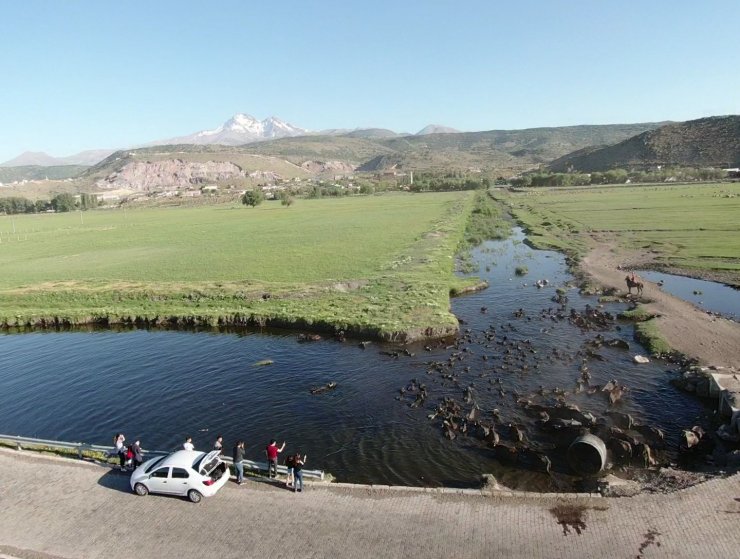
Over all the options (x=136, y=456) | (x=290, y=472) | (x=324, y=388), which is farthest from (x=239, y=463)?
(x=324, y=388)

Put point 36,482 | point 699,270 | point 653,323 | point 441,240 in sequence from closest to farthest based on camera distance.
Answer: point 36,482 → point 653,323 → point 699,270 → point 441,240

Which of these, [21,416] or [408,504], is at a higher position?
[408,504]

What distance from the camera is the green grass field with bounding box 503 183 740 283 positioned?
6356 centimetres

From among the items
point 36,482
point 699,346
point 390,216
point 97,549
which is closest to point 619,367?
point 699,346

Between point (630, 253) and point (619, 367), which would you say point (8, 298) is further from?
point (630, 253)

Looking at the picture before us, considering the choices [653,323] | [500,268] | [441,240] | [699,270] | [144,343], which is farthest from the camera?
[441,240]

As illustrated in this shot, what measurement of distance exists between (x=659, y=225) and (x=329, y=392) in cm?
8173

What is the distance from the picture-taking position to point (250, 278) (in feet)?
207

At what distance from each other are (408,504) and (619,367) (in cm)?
2108

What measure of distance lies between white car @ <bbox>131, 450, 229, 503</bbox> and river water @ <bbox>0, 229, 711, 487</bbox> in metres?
4.93

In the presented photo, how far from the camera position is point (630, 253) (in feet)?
232

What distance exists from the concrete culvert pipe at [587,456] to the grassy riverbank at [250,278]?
1943cm

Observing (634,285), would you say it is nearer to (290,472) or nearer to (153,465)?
(290,472)

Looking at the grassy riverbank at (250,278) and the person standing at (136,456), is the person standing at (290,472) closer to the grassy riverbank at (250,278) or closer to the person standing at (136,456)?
the person standing at (136,456)
